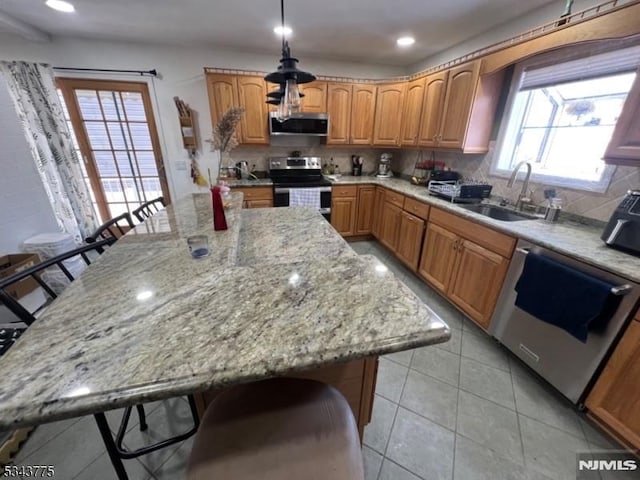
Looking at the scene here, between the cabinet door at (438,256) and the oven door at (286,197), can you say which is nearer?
the cabinet door at (438,256)

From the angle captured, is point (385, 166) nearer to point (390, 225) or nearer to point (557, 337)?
point (390, 225)

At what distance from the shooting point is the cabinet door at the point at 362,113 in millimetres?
3451

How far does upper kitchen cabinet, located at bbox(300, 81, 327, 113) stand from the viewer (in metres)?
3.32

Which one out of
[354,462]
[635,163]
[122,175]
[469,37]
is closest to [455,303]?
[635,163]

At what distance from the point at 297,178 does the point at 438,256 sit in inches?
85.1

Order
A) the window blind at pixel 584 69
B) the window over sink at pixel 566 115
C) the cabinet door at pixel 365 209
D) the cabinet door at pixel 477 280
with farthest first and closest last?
the cabinet door at pixel 365 209 → the cabinet door at pixel 477 280 → the window over sink at pixel 566 115 → the window blind at pixel 584 69

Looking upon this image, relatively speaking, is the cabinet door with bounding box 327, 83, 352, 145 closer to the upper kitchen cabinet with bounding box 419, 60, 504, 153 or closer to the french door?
the upper kitchen cabinet with bounding box 419, 60, 504, 153

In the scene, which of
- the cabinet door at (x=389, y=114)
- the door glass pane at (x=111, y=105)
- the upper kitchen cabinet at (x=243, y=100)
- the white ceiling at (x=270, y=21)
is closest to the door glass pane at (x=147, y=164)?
the door glass pane at (x=111, y=105)

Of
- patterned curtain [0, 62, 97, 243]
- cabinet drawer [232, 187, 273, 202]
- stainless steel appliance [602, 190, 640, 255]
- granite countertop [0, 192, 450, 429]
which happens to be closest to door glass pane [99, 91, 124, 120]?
patterned curtain [0, 62, 97, 243]

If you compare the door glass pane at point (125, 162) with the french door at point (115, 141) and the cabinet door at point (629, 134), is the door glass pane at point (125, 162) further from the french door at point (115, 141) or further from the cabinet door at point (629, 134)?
the cabinet door at point (629, 134)

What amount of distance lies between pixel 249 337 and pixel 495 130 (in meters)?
3.03

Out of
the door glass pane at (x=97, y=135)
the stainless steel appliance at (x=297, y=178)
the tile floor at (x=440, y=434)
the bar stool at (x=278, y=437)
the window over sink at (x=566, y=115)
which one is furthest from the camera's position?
the stainless steel appliance at (x=297, y=178)

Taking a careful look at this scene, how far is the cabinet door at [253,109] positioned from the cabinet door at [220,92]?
7 cm

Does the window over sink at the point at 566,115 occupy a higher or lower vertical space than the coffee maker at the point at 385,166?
higher
